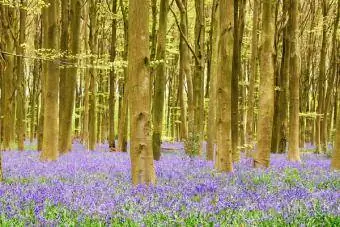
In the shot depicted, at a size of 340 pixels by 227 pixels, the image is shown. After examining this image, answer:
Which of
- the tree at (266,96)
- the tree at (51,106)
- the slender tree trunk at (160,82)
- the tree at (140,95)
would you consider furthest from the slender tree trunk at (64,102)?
the tree at (140,95)

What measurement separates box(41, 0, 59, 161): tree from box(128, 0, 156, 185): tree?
6284 mm

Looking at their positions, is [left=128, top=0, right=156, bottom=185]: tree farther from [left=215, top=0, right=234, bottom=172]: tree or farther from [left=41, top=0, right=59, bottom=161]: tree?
[left=41, top=0, right=59, bottom=161]: tree

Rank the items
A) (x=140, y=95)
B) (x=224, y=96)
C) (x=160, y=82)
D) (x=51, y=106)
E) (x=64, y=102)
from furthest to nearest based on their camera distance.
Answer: (x=64, y=102) < (x=160, y=82) < (x=51, y=106) < (x=224, y=96) < (x=140, y=95)

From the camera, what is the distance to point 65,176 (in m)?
10.8

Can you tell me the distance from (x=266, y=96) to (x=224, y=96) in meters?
1.90

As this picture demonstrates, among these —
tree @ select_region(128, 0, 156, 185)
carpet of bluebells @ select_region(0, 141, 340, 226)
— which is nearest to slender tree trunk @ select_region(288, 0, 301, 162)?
carpet of bluebells @ select_region(0, 141, 340, 226)

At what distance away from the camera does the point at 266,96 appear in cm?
1323

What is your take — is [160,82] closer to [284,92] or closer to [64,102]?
[64,102]

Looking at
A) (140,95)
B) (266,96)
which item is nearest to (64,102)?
(266,96)

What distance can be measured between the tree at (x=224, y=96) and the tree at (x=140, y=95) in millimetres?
2700

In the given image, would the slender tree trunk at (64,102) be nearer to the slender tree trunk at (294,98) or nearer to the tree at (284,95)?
the slender tree trunk at (294,98)

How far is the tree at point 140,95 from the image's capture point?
31.1 ft

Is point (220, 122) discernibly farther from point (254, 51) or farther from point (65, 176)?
point (254, 51)

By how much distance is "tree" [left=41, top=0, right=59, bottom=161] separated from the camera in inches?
624
